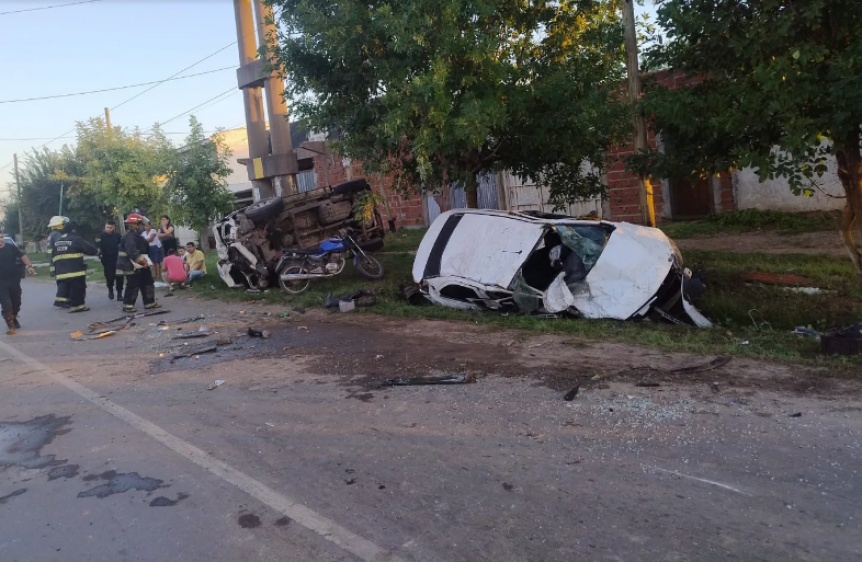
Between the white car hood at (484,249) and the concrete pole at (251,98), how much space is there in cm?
1037

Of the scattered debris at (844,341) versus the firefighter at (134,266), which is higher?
the firefighter at (134,266)

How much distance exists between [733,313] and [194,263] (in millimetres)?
11588

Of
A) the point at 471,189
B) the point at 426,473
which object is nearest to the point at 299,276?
the point at 471,189

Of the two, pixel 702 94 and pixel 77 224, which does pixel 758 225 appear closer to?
pixel 702 94

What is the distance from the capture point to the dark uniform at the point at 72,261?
12.3 m

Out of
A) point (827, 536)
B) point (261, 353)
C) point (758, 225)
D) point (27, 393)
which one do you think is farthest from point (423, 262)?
point (758, 225)

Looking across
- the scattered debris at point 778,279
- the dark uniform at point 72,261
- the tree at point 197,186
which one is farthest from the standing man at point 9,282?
the scattered debris at point 778,279

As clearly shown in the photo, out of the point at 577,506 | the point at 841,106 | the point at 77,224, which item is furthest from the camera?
the point at 77,224

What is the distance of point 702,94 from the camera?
7801mm

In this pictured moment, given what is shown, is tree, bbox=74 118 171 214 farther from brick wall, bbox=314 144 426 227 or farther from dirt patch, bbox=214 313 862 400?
dirt patch, bbox=214 313 862 400

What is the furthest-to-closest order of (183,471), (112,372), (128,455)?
(112,372), (128,455), (183,471)

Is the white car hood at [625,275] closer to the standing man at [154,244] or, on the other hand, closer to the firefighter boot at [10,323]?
the firefighter boot at [10,323]

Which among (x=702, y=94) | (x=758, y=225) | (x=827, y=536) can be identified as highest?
(x=702, y=94)

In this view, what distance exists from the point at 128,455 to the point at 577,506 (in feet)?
10.6
